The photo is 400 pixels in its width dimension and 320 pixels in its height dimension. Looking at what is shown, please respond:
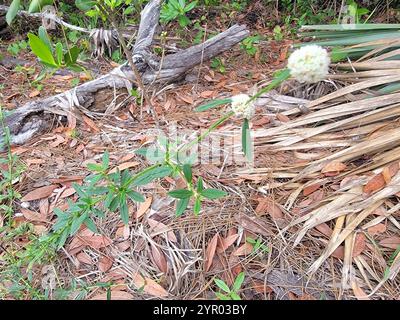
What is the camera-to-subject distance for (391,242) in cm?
130

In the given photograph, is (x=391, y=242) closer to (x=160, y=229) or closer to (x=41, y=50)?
(x=160, y=229)

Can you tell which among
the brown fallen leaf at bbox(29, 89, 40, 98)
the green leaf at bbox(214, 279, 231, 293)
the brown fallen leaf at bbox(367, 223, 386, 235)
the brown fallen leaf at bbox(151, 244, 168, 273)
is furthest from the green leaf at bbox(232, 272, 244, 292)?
the brown fallen leaf at bbox(29, 89, 40, 98)

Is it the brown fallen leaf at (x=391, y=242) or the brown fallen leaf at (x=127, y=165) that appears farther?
the brown fallen leaf at (x=127, y=165)

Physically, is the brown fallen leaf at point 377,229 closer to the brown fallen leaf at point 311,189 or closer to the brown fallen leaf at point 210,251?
the brown fallen leaf at point 311,189

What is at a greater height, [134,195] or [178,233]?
[134,195]

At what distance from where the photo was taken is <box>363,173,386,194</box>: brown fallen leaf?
138 centimetres

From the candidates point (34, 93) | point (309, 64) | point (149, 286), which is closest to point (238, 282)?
point (149, 286)

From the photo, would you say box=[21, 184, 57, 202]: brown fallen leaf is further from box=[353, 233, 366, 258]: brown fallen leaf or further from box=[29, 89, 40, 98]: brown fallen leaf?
box=[353, 233, 366, 258]: brown fallen leaf

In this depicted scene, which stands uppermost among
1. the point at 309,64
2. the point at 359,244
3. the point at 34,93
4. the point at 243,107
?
the point at 309,64

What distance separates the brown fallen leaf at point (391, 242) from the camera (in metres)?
1.30

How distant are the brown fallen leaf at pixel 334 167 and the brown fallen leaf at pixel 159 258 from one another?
24.8 inches

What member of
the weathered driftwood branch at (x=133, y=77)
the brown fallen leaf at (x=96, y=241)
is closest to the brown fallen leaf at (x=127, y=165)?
the brown fallen leaf at (x=96, y=241)

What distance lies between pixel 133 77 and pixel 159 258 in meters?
0.96
